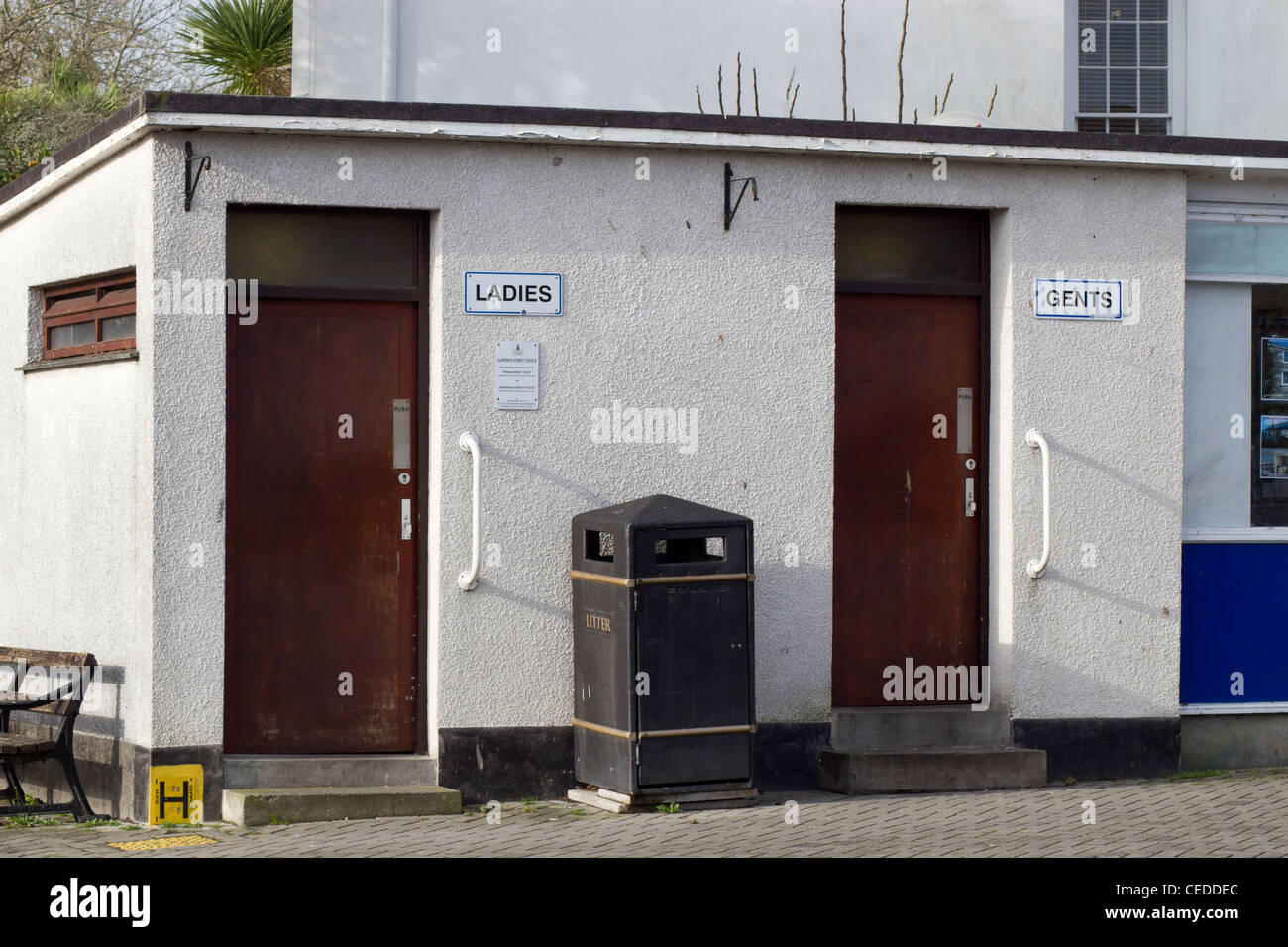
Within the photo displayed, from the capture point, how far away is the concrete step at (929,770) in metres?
8.39

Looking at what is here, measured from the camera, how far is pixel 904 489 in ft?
29.3

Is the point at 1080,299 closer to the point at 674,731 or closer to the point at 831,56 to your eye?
the point at 674,731

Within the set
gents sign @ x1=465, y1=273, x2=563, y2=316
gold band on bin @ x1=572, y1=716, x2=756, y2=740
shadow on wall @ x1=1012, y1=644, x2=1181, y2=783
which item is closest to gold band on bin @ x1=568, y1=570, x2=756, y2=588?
gold band on bin @ x1=572, y1=716, x2=756, y2=740

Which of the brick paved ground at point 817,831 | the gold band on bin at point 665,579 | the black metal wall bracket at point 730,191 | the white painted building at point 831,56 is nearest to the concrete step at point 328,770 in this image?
the brick paved ground at point 817,831

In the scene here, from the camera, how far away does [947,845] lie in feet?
23.0

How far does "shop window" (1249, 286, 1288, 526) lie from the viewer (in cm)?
938

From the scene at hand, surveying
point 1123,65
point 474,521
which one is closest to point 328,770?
point 474,521

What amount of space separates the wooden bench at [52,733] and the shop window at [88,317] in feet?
5.76

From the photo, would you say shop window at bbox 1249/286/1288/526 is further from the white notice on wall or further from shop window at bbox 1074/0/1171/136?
the white notice on wall

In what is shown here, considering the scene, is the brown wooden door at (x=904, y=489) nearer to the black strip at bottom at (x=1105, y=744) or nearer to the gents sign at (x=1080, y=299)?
the gents sign at (x=1080, y=299)

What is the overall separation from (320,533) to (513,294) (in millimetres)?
1636

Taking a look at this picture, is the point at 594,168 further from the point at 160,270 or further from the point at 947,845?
the point at 947,845
